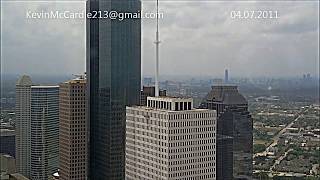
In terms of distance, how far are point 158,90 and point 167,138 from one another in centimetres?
117

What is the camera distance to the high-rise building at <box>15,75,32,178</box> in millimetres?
6723

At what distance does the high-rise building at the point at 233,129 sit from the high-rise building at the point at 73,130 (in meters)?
1.94

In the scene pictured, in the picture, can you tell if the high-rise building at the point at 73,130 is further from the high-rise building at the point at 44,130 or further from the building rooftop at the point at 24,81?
the building rooftop at the point at 24,81

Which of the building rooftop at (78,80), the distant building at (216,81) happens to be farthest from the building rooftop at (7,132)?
the distant building at (216,81)

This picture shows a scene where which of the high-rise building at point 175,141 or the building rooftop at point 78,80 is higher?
the building rooftop at point 78,80

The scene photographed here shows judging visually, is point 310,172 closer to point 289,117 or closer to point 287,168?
point 287,168

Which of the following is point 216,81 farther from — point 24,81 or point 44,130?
point 44,130

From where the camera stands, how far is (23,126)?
7.21 metres

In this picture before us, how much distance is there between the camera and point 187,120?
498 centimetres

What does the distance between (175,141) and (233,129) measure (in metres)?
2.26

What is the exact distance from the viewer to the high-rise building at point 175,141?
16.1ft

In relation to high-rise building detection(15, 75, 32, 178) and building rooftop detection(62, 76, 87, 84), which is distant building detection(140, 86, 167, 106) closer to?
building rooftop detection(62, 76, 87, 84)

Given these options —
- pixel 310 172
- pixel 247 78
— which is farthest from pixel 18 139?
pixel 310 172

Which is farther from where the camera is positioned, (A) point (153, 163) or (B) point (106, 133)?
(B) point (106, 133)
